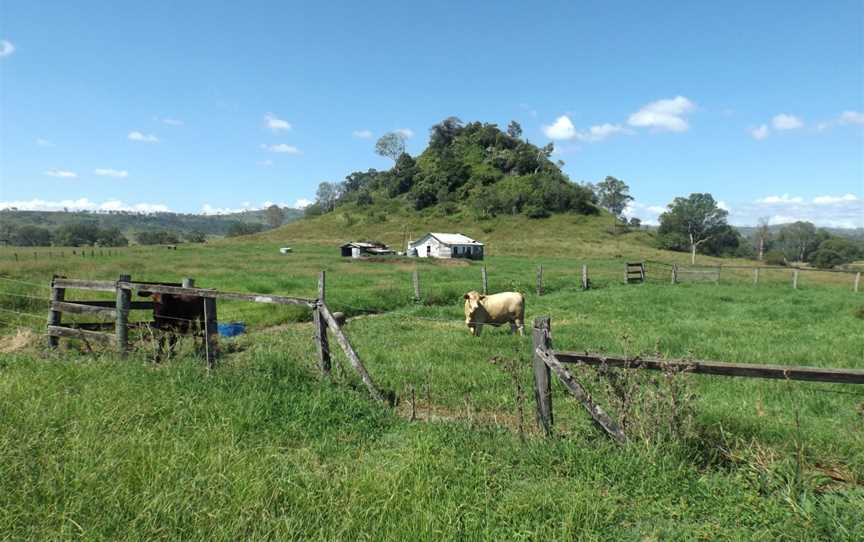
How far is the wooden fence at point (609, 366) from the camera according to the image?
4.05m

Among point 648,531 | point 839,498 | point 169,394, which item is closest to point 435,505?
point 648,531

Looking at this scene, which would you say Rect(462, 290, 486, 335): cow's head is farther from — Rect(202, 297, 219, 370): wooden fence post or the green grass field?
Rect(202, 297, 219, 370): wooden fence post

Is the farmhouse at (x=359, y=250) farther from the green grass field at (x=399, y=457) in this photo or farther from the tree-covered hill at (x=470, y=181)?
the green grass field at (x=399, y=457)

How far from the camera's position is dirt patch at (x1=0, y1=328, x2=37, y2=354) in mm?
9410

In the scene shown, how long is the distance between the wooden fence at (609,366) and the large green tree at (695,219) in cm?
11545

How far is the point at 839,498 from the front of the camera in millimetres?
3721

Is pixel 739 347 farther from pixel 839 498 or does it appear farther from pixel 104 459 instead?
pixel 104 459

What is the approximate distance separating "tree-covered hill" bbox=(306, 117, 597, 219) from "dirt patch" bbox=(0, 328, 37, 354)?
110m

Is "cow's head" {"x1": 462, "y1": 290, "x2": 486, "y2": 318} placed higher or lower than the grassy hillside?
lower

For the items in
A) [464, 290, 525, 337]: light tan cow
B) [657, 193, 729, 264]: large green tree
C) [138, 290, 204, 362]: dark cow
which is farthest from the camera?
[657, 193, 729, 264]: large green tree

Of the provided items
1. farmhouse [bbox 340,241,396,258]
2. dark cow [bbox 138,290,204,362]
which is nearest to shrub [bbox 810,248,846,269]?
farmhouse [bbox 340,241,396,258]

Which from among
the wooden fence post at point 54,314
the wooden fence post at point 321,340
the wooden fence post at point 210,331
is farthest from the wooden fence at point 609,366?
the wooden fence post at point 54,314

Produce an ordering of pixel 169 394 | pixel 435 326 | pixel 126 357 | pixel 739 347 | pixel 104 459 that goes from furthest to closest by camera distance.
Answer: pixel 435 326, pixel 739 347, pixel 126 357, pixel 169 394, pixel 104 459

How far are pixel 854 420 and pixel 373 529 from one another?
641 centimetres
